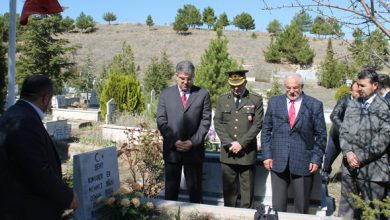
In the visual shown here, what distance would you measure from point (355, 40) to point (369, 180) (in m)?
1.88

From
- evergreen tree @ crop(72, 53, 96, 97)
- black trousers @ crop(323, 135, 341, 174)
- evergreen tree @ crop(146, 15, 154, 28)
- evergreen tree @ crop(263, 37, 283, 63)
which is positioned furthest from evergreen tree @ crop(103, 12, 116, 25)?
black trousers @ crop(323, 135, 341, 174)

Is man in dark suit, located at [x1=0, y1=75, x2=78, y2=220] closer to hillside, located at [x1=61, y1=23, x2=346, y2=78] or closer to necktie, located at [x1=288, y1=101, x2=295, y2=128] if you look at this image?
necktie, located at [x1=288, y1=101, x2=295, y2=128]

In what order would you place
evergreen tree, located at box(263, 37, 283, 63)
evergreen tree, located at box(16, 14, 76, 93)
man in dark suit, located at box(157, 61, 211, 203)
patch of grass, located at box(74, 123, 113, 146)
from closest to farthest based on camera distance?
1. man in dark suit, located at box(157, 61, 211, 203)
2. patch of grass, located at box(74, 123, 113, 146)
3. evergreen tree, located at box(16, 14, 76, 93)
4. evergreen tree, located at box(263, 37, 283, 63)

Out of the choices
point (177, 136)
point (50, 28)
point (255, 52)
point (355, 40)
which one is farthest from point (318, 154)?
point (255, 52)

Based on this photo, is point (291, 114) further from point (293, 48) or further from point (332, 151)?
point (293, 48)

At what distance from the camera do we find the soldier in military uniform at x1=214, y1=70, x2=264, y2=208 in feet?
14.4

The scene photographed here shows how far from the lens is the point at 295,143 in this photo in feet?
13.5

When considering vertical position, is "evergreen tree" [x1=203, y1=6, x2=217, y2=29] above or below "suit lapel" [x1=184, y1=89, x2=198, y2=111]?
above

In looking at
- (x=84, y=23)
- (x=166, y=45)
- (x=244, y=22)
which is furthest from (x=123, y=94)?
(x=244, y=22)

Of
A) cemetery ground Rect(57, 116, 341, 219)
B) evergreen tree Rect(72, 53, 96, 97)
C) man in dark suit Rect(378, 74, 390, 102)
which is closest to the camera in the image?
man in dark suit Rect(378, 74, 390, 102)

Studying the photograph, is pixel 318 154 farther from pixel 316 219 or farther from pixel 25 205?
pixel 25 205

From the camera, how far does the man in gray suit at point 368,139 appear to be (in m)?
3.81

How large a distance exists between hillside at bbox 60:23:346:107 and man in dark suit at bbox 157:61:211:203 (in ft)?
103

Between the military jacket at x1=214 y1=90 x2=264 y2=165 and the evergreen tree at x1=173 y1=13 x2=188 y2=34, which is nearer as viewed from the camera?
the military jacket at x1=214 y1=90 x2=264 y2=165
